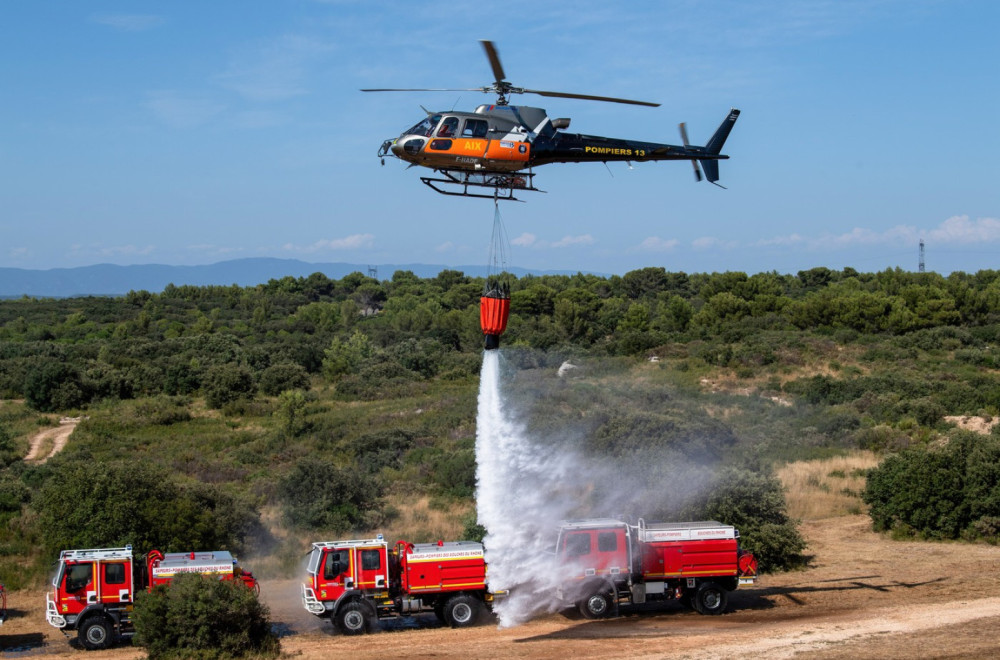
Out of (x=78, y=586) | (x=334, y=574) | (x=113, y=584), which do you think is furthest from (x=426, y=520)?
(x=78, y=586)

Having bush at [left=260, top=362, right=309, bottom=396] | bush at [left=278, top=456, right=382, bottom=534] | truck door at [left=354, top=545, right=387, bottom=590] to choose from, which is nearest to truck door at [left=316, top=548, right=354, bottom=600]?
truck door at [left=354, top=545, right=387, bottom=590]

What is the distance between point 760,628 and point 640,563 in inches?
108

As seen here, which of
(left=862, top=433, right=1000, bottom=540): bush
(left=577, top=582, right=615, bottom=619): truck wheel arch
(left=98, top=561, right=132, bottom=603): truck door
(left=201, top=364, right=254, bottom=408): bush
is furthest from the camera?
(left=201, top=364, right=254, bottom=408): bush

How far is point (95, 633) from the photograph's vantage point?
63.5ft

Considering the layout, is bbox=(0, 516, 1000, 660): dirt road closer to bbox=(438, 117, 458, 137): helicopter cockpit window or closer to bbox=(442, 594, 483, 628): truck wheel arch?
bbox=(442, 594, 483, 628): truck wheel arch

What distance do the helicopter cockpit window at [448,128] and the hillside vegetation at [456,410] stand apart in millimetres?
11158

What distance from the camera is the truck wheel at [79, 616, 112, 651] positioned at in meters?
19.2

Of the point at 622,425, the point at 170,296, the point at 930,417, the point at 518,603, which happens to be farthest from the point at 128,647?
the point at 170,296

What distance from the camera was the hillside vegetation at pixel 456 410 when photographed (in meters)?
26.8

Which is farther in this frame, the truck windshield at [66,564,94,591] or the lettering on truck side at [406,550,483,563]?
the lettering on truck side at [406,550,483,563]

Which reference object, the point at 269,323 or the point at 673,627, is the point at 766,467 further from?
the point at 269,323

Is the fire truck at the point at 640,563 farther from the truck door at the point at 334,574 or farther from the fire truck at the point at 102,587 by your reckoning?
the fire truck at the point at 102,587

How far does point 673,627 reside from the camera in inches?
780

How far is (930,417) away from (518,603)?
26089 mm
